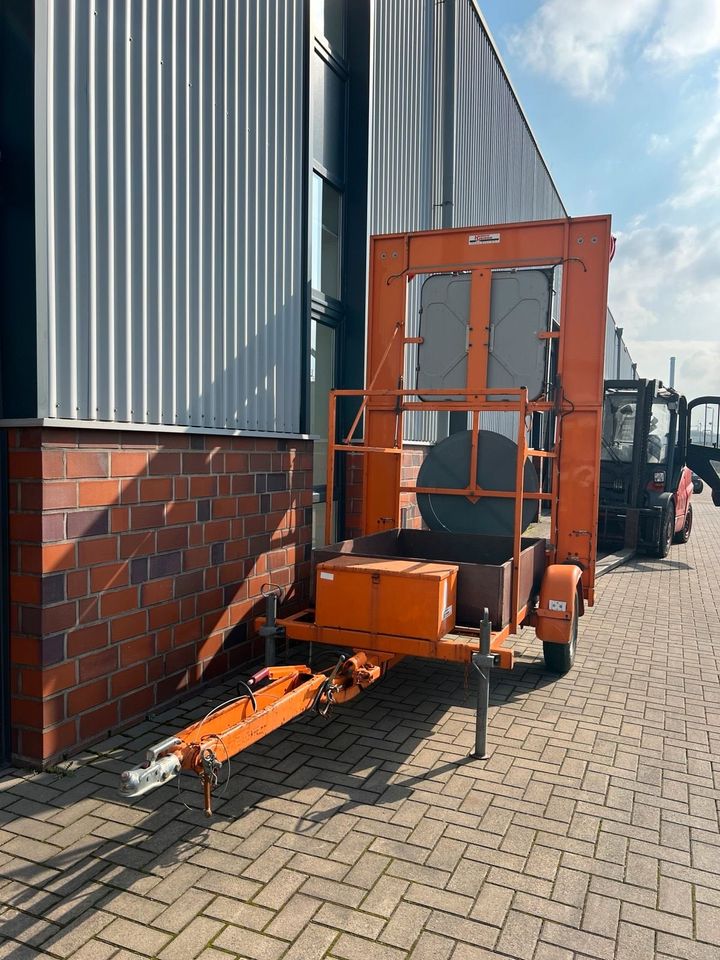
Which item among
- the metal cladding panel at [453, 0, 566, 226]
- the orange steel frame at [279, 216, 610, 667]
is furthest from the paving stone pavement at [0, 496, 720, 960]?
the metal cladding panel at [453, 0, 566, 226]

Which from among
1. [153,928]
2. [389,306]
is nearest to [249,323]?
[389,306]

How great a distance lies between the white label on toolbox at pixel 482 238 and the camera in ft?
21.5

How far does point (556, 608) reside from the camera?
5887mm

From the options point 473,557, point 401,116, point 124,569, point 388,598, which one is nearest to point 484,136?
point 401,116

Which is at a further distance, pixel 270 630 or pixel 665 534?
pixel 665 534

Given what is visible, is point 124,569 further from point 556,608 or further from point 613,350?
point 613,350

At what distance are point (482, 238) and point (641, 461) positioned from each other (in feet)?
24.7

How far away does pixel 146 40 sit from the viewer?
4652 millimetres

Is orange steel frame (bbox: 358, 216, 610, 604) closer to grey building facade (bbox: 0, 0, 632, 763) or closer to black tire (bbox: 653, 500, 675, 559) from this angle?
grey building facade (bbox: 0, 0, 632, 763)

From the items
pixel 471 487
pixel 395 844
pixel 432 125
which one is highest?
pixel 432 125

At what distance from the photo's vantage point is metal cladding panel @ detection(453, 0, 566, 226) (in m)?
11.6

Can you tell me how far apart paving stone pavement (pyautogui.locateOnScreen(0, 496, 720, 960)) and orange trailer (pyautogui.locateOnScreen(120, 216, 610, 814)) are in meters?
0.47

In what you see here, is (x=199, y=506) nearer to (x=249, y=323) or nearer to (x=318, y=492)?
(x=249, y=323)

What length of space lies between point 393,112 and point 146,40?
15.8ft
